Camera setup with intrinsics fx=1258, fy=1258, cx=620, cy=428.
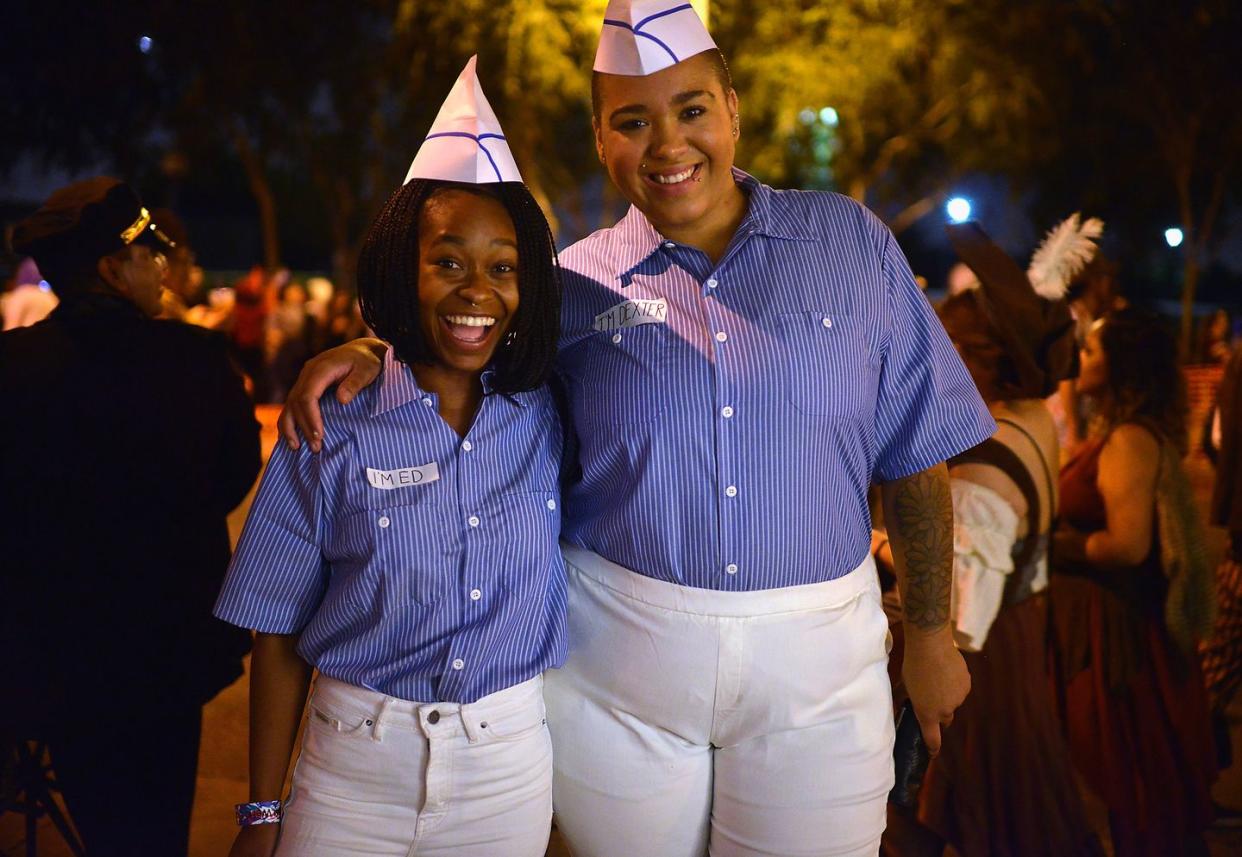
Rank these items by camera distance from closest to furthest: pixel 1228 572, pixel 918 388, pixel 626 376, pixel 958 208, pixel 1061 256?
pixel 626 376 → pixel 918 388 → pixel 1061 256 → pixel 958 208 → pixel 1228 572

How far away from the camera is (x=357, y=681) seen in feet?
7.46

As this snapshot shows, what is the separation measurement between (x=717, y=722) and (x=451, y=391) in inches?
31.9

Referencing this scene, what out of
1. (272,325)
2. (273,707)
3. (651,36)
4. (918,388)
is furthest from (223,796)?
(272,325)

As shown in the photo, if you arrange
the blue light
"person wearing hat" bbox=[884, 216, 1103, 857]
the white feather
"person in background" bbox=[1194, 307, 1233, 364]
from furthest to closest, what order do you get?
"person in background" bbox=[1194, 307, 1233, 364], the blue light, the white feather, "person wearing hat" bbox=[884, 216, 1103, 857]

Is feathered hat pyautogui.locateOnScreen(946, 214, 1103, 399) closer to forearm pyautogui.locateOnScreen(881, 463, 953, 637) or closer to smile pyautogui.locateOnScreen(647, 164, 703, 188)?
forearm pyautogui.locateOnScreen(881, 463, 953, 637)

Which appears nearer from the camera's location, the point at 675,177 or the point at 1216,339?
the point at 675,177

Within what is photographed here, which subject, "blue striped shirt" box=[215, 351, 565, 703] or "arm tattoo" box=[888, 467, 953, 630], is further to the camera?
"arm tattoo" box=[888, 467, 953, 630]

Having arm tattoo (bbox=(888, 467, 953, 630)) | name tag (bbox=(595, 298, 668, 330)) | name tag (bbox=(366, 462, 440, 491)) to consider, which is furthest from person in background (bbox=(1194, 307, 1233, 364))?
name tag (bbox=(366, 462, 440, 491))

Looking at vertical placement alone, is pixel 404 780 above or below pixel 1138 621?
above

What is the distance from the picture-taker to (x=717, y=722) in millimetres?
2387

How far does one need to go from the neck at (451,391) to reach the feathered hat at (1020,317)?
1723mm

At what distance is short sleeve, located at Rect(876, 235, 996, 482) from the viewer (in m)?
2.54

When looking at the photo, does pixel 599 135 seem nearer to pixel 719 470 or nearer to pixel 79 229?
pixel 719 470

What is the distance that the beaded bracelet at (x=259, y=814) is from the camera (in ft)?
7.47
